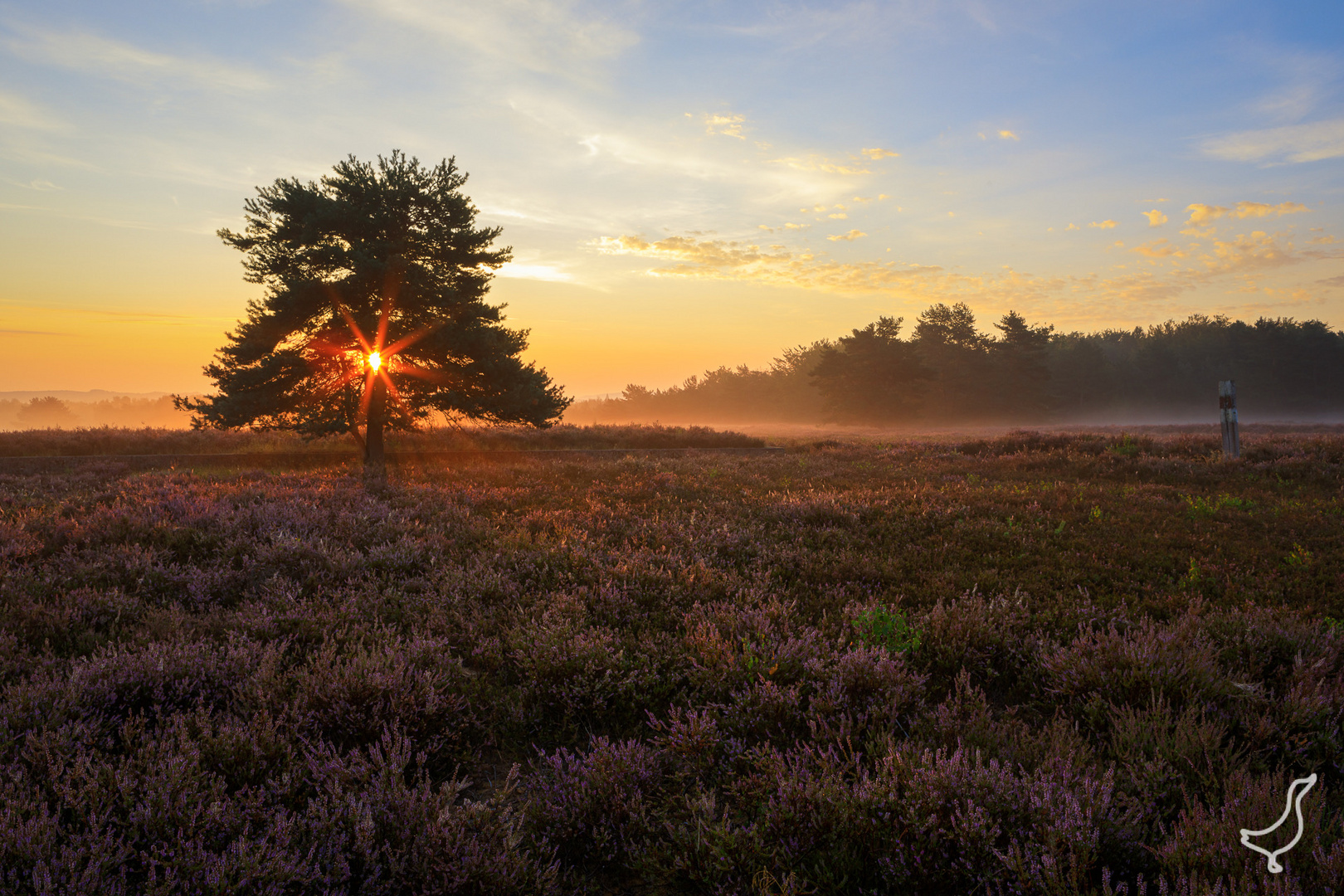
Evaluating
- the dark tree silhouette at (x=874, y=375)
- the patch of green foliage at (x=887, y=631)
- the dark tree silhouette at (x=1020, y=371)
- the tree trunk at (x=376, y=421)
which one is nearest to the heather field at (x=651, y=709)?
the patch of green foliage at (x=887, y=631)

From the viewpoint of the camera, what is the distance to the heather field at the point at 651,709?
94.3 inches

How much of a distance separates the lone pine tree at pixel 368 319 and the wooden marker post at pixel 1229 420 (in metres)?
18.2

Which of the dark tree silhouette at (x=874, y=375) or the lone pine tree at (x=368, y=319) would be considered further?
the dark tree silhouette at (x=874, y=375)

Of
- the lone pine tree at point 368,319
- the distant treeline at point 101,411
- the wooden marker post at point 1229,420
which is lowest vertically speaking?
the wooden marker post at point 1229,420

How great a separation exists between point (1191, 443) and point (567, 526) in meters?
19.9

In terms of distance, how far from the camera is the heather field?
94.3 inches

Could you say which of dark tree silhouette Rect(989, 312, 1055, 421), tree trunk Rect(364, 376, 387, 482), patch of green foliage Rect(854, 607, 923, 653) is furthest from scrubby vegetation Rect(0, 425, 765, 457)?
dark tree silhouette Rect(989, 312, 1055, 421)

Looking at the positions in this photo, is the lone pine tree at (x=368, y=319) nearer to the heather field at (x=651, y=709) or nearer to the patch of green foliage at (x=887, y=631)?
the heather field at (x=651, y=709)

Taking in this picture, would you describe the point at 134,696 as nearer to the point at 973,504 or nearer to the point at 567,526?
the point at 567,526

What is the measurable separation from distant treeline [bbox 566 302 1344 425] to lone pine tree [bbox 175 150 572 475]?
54.7 meters

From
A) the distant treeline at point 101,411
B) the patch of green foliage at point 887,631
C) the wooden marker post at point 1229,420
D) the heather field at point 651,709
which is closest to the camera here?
the heather field at point 651,709

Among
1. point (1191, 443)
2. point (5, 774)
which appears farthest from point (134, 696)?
point (1191, 443)

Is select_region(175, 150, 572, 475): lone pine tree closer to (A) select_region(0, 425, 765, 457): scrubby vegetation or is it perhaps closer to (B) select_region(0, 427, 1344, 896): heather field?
(A) select_region(0, 425, 765, 457): scrubby vegetation

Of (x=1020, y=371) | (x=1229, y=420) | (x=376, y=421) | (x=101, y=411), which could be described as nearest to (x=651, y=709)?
(x=376, y=421)
